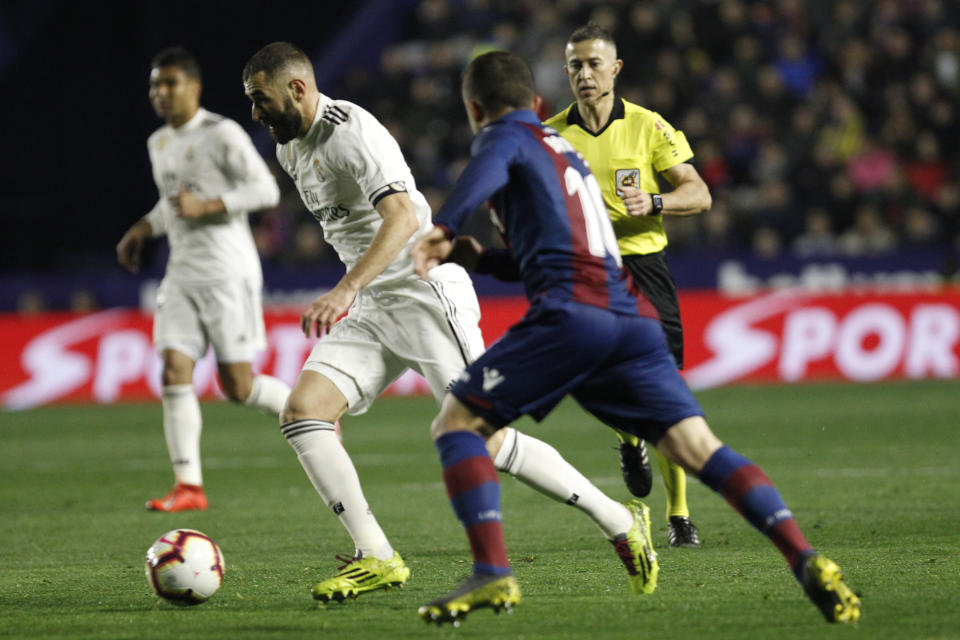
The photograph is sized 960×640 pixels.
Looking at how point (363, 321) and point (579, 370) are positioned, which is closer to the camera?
point (579, 370)

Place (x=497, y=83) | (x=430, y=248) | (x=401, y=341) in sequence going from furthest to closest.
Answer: (x=401, y=341) → (x=497, y=83) → (x=430, y=248)

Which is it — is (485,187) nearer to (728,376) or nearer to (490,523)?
(490,523)

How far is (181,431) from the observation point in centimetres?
796

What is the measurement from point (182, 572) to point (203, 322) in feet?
11.3

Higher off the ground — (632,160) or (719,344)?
(632,160)

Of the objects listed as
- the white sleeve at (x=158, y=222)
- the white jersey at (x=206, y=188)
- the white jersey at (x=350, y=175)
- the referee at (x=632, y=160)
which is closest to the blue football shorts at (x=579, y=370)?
the white jersey at (x=350, y=175)

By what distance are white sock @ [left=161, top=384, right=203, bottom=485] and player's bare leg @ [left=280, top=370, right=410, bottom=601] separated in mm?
2896

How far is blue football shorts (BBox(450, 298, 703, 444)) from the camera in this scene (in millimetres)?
4242

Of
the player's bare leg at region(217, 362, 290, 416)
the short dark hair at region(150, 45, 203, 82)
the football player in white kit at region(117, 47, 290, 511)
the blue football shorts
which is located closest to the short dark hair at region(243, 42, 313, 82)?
the blue football shorts


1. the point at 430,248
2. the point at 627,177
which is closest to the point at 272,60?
the point at 430,248

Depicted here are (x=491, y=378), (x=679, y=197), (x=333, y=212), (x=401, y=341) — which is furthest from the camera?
(x=679, y=197)

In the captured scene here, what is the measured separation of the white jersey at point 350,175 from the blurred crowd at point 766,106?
1117 centimetres

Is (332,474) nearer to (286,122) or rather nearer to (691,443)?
(286,122)

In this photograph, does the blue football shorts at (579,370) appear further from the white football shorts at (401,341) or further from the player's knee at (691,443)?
the white football shorts at (401,341)
